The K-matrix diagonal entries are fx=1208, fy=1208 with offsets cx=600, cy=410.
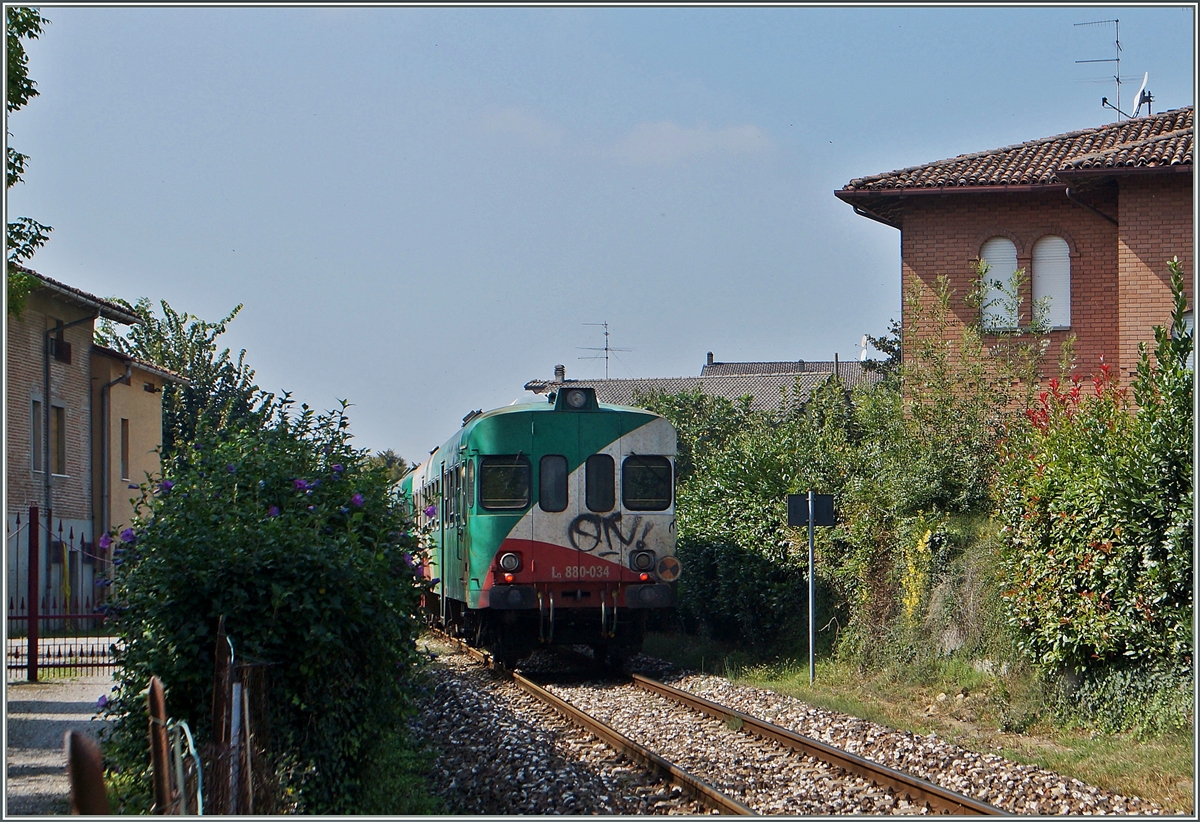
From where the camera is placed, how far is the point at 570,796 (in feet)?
27.4

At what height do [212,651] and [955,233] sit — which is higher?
[955,233]

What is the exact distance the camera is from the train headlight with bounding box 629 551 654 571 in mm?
14367

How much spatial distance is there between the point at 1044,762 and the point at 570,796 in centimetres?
352

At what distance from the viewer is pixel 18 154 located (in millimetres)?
13016

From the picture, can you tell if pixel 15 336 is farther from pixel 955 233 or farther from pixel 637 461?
pixel 955 233

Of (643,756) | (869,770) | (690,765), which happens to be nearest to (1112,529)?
(869,770)

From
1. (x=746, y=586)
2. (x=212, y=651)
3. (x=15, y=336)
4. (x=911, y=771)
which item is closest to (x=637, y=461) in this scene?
(x=746, y=586)

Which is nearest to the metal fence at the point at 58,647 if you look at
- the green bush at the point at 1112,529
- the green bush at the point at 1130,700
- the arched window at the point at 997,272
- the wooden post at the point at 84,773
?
the green bush at the point at 1112,529

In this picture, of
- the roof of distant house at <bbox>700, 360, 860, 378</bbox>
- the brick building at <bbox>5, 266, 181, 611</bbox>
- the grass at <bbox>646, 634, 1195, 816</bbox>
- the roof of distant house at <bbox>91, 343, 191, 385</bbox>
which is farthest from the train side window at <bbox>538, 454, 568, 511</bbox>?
the roof of distant house at <bbox>700, 360, 860, 378</bbox>

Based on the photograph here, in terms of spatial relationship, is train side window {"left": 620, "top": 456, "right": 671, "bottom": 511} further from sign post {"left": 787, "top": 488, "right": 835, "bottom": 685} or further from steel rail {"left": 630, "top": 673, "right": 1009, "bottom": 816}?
steel rail {"left": 630, "top": 673, "right": 1009, "bottom": 816}

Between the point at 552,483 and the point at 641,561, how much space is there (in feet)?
4.63

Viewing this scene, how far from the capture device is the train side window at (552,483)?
46.8 ft

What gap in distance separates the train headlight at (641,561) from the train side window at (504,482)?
143 centimetres

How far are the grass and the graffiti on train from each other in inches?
83.5
